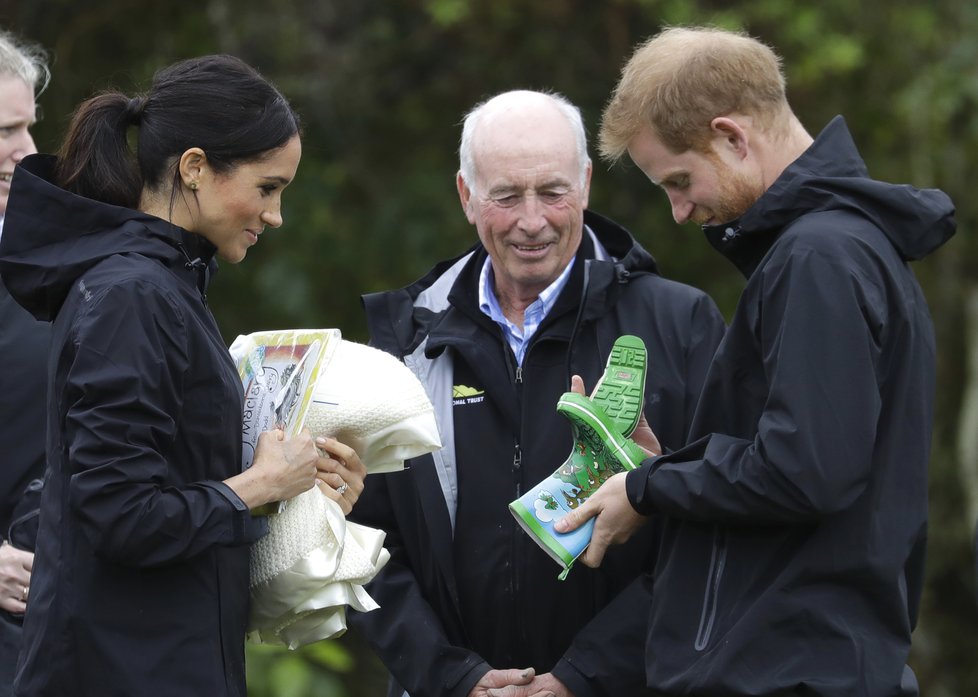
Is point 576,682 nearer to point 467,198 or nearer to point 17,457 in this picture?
point 467,198

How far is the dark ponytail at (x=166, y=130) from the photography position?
2.65 m

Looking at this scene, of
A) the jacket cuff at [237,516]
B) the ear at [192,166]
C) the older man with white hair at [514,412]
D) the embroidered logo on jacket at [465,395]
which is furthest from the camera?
the embroidered logo on jacket at [465,395]

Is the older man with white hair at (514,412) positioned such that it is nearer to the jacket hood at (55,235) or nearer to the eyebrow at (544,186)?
the eyebrow at (544,186)

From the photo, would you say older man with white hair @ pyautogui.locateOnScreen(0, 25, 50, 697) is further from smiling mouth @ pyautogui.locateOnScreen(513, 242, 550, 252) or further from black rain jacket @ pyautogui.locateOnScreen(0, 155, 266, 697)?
smiling mouth @ pyautogui.locateOnScreen(513, 242, 550, 252)

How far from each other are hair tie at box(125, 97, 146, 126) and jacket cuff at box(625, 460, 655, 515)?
122 cm

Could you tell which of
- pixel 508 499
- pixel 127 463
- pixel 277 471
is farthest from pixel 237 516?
pixel 508 499

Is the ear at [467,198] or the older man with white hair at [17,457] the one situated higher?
the ear at [467,198]

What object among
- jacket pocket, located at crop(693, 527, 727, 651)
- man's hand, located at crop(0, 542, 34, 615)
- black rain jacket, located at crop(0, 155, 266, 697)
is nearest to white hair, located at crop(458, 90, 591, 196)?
black rain jacket, located at crop(0, 155, 266, 697)

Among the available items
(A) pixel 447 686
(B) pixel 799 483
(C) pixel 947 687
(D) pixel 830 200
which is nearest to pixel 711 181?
(D) pixel 830 200

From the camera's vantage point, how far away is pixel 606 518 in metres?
2.77

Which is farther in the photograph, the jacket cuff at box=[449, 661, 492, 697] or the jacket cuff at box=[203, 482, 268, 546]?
the jacket cuff at box=[449, 661, 492, 697]

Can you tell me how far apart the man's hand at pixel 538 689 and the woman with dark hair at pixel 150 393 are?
0.65m

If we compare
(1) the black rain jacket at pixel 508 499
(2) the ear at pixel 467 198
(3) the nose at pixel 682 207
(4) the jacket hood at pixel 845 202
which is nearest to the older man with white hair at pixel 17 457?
(1) the black rain jacket at pixel 508 499

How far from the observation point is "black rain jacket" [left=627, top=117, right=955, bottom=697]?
239cm
